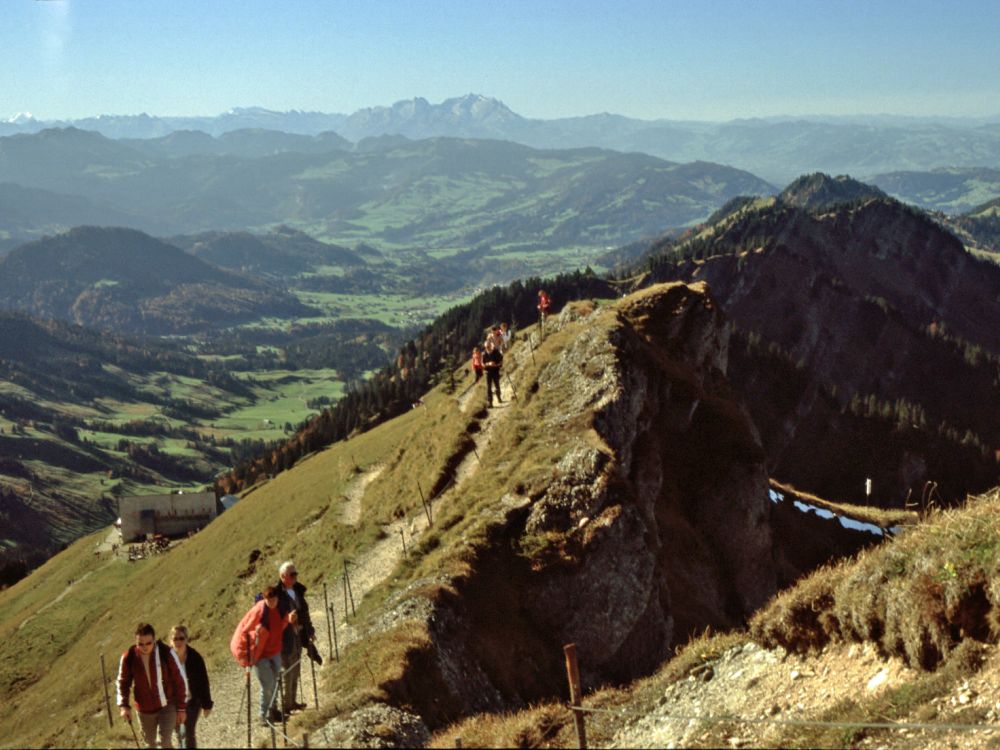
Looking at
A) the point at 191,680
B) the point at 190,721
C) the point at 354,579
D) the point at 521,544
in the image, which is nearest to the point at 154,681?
the point at 191,680

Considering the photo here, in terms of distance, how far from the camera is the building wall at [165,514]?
102 meters

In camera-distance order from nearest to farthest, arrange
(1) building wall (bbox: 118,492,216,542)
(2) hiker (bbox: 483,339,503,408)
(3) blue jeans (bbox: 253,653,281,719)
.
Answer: (3) blue jeans (bbox: 253,653,281,719), (2) hiker (bbox: 483,339,503,408), (1) building wall (bbox: 118,492,216,542)

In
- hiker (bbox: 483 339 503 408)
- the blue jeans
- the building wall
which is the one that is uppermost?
hiker (bbox: 483 339 503 408)

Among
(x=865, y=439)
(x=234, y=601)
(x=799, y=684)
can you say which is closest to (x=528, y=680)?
(x=799, y=684)

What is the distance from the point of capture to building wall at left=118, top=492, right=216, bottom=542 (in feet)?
334

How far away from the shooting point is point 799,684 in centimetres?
1783

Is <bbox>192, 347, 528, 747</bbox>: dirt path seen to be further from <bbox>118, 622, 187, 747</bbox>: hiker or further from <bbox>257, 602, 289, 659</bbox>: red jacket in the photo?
<bbox>118, 622, 187, 747</bbox>: hiker

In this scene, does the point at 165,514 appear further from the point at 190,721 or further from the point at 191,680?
the point at 191,680

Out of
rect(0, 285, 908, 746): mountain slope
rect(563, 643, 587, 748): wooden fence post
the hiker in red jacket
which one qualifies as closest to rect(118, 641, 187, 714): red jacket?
the hiker in red jacket

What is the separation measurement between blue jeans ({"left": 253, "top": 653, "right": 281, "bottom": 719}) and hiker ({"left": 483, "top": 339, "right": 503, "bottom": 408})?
92.7 feet

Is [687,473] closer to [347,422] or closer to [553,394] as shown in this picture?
[553,394]

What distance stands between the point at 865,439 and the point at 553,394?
459ft

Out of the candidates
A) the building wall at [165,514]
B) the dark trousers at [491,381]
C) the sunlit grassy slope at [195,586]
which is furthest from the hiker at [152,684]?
the building wall at [165,514]

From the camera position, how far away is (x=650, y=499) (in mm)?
43438
